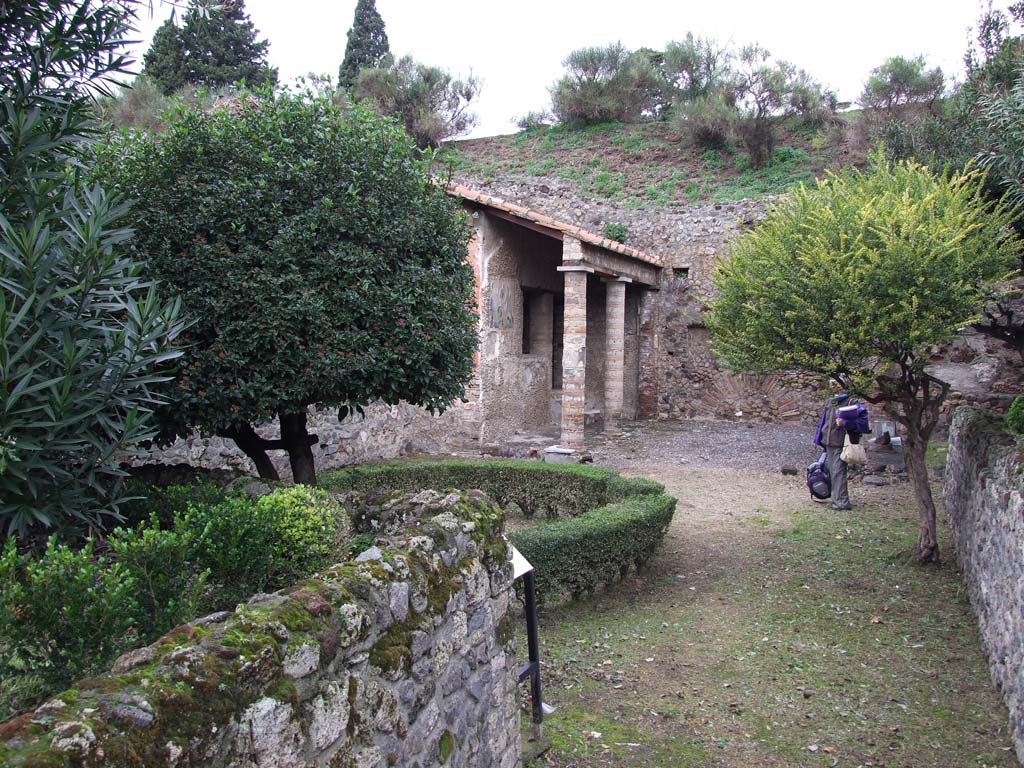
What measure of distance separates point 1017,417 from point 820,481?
14.0ft

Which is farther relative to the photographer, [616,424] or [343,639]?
[616,424]

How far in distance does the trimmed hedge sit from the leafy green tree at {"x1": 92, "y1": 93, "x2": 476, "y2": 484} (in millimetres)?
884

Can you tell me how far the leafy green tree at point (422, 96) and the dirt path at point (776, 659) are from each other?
27333 mm

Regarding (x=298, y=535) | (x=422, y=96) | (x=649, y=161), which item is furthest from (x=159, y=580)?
(x=422, y=96)

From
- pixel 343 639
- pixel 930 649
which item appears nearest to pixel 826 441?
pixel 930 649

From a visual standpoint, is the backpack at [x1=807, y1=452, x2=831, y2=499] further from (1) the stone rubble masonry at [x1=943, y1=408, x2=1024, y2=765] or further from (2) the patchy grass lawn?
(1) the stone rubble masonry at [x1=943, y1=408, x2=1024, y2=765]

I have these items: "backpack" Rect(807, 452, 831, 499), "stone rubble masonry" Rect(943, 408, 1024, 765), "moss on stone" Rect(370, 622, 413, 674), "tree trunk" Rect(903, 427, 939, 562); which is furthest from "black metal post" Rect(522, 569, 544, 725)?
"backpack" Rect(807, 452, 831, 499)

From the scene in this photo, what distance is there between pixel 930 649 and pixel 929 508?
7.17 feet

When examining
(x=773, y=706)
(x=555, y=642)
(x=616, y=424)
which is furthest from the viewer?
(x=616, y=424)

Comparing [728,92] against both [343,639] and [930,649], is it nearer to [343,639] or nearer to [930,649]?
[930,649]

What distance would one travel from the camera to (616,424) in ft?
58.4

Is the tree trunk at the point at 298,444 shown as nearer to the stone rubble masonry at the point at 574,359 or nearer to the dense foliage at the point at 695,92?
the stone rubble masonry at the point at 574,359

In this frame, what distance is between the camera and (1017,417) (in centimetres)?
679

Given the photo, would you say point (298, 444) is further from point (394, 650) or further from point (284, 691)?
point (284, 691)
